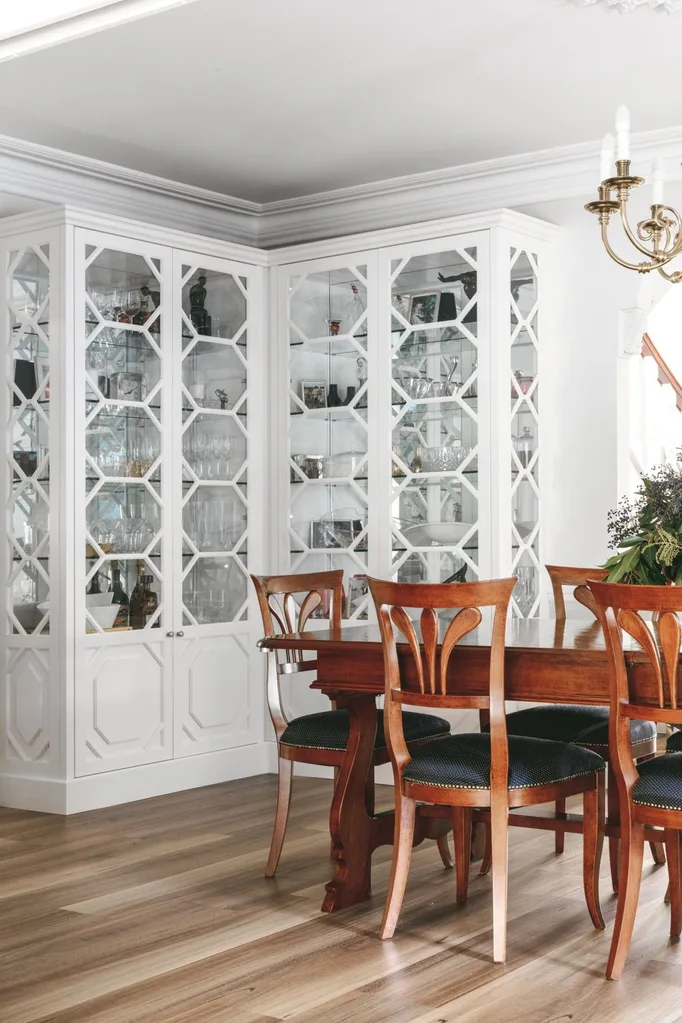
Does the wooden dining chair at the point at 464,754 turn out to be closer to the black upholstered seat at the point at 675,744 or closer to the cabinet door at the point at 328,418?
the black upholstered seat at the point at 675,744

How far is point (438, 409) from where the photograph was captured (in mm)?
4953

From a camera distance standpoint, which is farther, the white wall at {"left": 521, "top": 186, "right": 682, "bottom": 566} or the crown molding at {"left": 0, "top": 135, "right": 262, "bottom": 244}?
the white wall at {"left": 521, "top": 186, "right": 682, "bottom": 566}

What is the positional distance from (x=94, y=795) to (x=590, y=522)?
96.9 inches

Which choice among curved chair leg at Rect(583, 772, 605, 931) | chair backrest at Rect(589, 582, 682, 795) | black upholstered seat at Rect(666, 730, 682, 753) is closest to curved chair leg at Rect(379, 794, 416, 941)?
curved chair leg at Rect(583, 772, 605, 931)

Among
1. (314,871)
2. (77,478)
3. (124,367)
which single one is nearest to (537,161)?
(124,367)

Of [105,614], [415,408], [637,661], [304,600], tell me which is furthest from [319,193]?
[637,661]

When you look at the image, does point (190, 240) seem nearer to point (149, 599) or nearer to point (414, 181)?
point (414, 181)

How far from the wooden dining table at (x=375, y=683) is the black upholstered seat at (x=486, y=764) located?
14 cm

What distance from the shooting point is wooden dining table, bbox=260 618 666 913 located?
2.81 meters

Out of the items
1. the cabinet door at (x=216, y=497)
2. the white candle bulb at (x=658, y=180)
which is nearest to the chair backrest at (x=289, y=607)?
the cabinet door at (x=216, y=497)

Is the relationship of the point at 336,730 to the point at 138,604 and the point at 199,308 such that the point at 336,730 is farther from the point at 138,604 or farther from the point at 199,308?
the point at 199,308

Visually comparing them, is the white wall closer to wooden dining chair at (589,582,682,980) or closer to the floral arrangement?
the floral arrangement

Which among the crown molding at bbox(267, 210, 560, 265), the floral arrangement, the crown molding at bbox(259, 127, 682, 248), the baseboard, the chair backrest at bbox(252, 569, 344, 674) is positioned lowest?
the baseboard

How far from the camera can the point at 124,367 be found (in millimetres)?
4816
